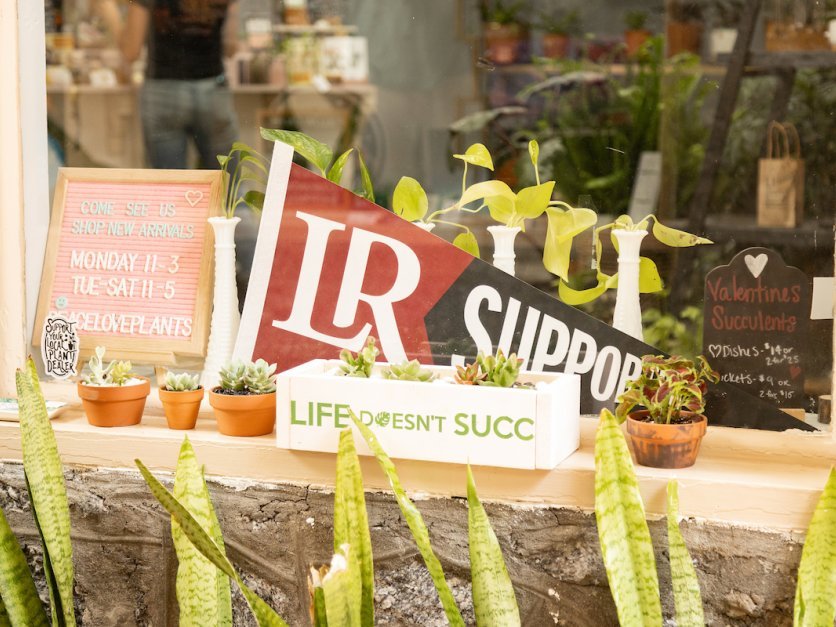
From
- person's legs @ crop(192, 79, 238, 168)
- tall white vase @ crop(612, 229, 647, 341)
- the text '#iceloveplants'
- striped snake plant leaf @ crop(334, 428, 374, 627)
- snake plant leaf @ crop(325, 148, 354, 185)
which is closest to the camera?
striped snake plant leaf @ crop(334, 428, 374, 627)

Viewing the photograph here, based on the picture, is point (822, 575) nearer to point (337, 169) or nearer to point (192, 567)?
point (192, 567)

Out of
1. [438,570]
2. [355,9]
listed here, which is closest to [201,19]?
[355,9]

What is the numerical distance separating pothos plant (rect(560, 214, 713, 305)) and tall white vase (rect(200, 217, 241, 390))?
0.64 metres

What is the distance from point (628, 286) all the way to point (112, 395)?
0.98 m

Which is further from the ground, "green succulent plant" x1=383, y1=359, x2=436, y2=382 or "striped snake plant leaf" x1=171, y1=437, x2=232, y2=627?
"green succulent plant" x1=383, y1=359, x2=436, y2=382

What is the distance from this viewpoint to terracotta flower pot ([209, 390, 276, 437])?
5.80 feet

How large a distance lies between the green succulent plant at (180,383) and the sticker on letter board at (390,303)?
12 cm

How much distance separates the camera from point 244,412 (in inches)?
70.0

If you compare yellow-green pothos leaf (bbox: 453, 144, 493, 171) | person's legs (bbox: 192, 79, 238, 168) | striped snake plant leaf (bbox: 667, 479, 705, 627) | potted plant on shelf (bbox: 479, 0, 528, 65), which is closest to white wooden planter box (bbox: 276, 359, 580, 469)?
striped snake plant leaf (bbox: 667, 479, 705, 627)

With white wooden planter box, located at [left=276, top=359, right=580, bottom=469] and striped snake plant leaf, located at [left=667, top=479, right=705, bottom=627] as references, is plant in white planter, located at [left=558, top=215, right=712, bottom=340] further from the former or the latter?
striped snake plant leaf, located at [left=667, top=479, right=705, bottom=627]

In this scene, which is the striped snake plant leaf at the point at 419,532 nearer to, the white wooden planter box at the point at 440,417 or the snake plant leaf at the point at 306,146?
the white wooden planter box at the point at 440,417

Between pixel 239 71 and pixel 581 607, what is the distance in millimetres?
1319

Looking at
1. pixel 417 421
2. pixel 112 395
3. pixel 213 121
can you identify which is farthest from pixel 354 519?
pixel 213 121

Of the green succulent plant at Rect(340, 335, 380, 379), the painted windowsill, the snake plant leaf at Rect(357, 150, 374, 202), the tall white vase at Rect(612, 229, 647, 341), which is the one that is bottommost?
the painted windowsill
